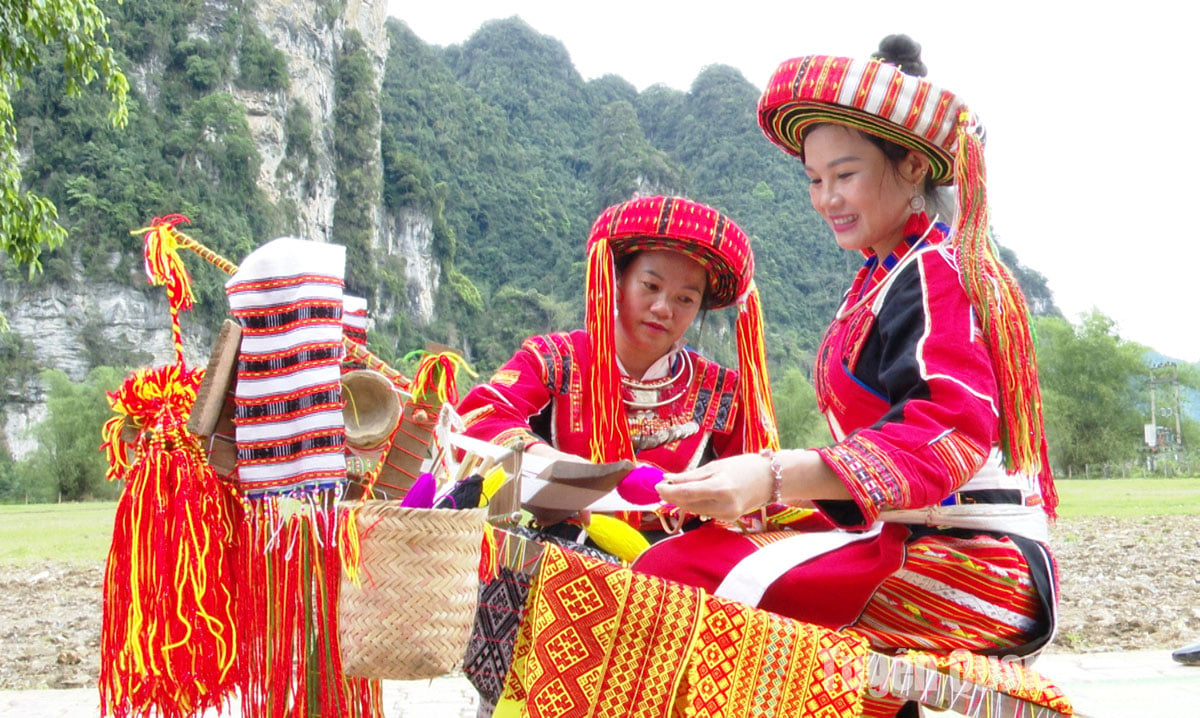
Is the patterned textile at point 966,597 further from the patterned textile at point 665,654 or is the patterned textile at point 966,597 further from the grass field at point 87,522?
the grass field at point 87,522

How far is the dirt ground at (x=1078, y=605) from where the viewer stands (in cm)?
515

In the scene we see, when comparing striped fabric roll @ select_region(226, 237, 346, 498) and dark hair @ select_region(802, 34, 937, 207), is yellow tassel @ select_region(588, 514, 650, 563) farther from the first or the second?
dark hair @ select_region(802, 34, 937, 207)

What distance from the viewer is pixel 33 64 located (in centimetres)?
612

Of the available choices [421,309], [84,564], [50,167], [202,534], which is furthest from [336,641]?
[421,309]

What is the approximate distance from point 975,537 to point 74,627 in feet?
19.4

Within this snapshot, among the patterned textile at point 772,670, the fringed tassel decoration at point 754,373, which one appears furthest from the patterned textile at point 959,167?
the fringed tassel decoration at point 754,373

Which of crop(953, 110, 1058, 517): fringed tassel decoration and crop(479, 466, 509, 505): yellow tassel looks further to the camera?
crop(479, 466, 509, 505): yellow tassel

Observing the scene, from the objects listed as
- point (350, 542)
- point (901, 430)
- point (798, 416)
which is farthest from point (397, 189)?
point (901, 430)

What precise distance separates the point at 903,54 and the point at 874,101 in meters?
0.16

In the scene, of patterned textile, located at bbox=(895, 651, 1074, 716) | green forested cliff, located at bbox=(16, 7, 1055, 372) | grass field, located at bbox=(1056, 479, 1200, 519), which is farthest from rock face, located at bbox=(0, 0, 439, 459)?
patterned textile, located at bbox=(895, 651, 1074, 716)

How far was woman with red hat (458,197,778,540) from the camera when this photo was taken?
8.22 feet

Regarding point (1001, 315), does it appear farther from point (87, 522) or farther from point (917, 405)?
point (87, 522)

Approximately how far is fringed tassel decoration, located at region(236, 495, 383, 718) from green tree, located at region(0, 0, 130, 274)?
433 cm

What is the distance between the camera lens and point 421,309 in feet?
232
